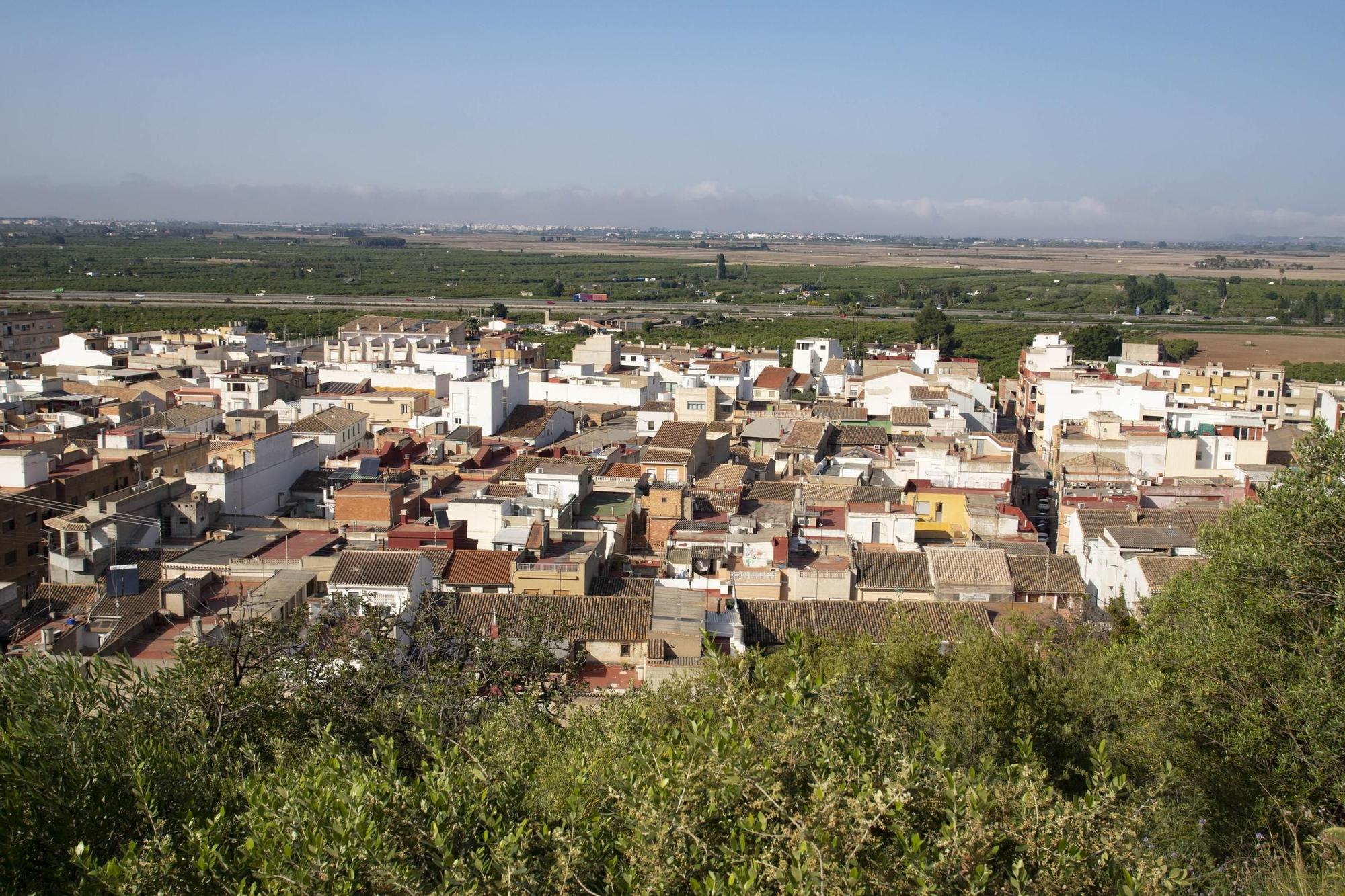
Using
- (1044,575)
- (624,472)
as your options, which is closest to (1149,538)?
(1044,575)

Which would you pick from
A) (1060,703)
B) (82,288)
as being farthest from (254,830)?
(82,288)

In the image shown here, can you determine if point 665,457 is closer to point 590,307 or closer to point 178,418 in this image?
point 178,418

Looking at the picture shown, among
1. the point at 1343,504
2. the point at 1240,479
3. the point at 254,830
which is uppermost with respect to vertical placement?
the point at 1343,504

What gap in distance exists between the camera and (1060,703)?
11656mm

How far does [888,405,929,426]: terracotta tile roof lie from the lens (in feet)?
108

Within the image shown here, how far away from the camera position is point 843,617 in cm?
1641

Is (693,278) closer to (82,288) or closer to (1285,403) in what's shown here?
(82,288)

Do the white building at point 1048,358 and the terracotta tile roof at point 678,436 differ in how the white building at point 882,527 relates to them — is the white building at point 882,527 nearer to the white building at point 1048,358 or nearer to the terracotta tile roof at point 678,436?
the terracotta tile roof at point 678,436

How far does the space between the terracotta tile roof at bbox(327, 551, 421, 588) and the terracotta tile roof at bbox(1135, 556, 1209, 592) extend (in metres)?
11.4

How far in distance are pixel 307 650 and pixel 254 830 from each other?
504 cm

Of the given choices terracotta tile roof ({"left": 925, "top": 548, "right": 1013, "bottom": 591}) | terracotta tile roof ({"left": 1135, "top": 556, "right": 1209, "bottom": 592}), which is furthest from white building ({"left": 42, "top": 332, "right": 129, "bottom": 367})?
terracotta tile roof ({"left": 1135, "top": 556, "right": 1209, "bottom": 592})

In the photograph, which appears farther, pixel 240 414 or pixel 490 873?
pixel 240 414

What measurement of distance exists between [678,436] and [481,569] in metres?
10.4

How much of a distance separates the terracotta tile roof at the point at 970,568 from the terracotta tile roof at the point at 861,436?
40.4ft
